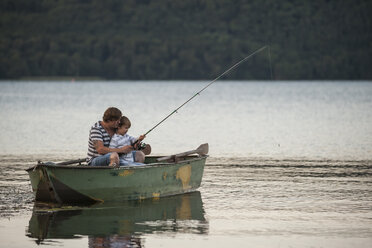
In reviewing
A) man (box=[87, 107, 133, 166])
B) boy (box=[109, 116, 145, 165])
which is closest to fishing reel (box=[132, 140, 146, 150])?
boy (box=[109, 116, 145, 165])

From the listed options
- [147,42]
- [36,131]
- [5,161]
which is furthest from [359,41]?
[5,161]

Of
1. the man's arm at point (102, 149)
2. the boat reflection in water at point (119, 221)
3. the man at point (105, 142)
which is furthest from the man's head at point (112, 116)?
the boat reflection in water at point (119, 221)

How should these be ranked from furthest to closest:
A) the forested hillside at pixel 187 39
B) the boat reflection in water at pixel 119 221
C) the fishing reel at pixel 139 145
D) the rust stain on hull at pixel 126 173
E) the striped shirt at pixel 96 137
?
the forested hillside at pixel 187 39, the fishing reel at pixel 139 145, the striped shirt at pixel 96 137, the rust stain on hull at pixel 126 173, the boat reflection in water at pixel 119 221

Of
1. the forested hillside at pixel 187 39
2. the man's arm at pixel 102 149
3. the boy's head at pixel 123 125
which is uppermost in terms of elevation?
the forested hillside at pixel 187 39

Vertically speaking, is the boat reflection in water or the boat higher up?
the boat

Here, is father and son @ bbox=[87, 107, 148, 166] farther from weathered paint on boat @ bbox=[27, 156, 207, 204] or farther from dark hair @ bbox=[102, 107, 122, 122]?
weathered paint on boat @ bbox=[27, 156, 207, 204]

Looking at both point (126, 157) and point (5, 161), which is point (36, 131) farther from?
point (126, 157)

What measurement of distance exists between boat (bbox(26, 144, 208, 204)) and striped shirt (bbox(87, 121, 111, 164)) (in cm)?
36

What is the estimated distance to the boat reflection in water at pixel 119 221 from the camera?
1012cm

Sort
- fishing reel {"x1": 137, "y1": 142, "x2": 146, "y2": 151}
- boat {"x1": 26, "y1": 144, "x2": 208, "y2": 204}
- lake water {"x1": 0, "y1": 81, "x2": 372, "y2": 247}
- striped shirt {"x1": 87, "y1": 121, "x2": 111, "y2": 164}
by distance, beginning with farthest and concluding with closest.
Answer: fishing reel {"x1": 137, "y1": 142, "x2": 146, "y2": 151} → striped shirt {"x1": 87, "y1": 121, "x2": 111, "y2": 164} → boat {"x1": 26, "y1": 144, "x2": 208, "y2": 204} → lake water {"x1": 0, "y1": 81, "x2": 372, "y2": 247}

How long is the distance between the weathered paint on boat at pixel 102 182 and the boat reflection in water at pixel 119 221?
5.2 inches

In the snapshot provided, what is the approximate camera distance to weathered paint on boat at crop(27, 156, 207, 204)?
11.4 metres

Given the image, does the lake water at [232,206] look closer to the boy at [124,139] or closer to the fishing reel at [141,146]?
the boy at [124,139]

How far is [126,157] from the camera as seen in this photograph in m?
12.2
